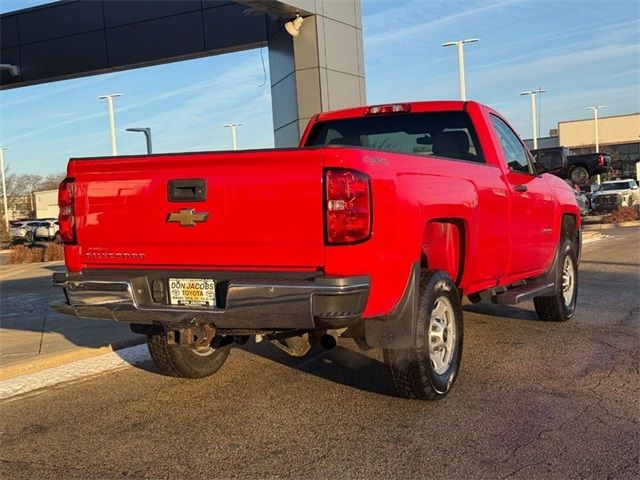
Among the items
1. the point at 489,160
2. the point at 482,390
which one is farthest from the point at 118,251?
the point at 489,160

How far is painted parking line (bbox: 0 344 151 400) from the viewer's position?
18.2 ft

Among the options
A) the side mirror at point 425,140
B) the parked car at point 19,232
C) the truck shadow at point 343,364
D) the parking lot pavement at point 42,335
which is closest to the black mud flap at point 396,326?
the truck shadow at point 343,364

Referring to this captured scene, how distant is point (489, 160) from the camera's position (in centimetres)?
582

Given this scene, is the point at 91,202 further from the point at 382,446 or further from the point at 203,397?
the point at 382,446

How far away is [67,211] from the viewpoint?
4.52 metres

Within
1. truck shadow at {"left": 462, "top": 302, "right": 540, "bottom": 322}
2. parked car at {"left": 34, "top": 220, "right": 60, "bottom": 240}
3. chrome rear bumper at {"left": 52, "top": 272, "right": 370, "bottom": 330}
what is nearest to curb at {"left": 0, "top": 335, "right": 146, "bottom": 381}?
chrome rear bumper at {"left": 52, "top": 272, "right": 370, "bottom": 330}

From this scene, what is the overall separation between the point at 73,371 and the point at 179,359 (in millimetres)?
1266

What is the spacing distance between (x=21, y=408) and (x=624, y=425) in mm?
4158

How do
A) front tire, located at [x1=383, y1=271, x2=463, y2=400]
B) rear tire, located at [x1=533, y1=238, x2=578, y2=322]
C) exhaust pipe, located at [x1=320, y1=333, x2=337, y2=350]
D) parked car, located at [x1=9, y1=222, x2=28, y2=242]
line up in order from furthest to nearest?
parked car, located at [x1=9, y1=222, x2=28, y2=242] < rear tire, located at [x1=533, y1=238, x2=578, y2=322] < exhaust pipe, located at [x1=320, y1=333, x2=337, y2=350] < front tire, located at [x1=383, y1=271, x2=463, y2=400]

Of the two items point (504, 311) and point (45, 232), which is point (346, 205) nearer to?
point (504, 311)

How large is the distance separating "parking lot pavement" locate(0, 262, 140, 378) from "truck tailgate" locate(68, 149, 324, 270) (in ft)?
3.22

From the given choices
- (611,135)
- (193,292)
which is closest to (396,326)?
(193,292)

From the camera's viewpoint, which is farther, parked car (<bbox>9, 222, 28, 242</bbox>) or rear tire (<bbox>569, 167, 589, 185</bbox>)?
parked car (<bbox>9, 222, 28, 242</bbox>)

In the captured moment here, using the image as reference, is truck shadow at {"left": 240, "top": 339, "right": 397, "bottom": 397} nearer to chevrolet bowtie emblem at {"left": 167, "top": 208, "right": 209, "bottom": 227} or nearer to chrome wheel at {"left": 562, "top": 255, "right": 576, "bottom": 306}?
chevrolet bowtie emblem at {"left": 167, "top": 208, "right": 209, "bottom": 227}
